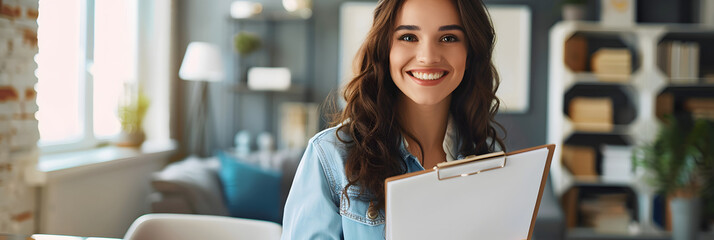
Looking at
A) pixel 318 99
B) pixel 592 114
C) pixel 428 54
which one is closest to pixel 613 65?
pixel 592 114

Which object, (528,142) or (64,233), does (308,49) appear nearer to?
(528,142)

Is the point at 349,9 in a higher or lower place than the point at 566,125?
higher

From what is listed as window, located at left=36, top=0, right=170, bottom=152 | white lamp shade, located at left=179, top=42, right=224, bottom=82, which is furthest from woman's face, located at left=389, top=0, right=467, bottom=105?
white lamp shade, located at left=179, top=42, right=224, bottom=82

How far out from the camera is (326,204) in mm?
953

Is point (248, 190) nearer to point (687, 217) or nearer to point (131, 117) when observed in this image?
point (131, 117)

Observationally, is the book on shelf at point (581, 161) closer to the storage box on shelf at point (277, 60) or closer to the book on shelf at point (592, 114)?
the book on shelf at point (592, 114)

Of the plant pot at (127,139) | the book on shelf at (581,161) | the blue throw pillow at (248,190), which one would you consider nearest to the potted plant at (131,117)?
the plant pot at (127,139)

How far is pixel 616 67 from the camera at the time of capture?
13.0ft

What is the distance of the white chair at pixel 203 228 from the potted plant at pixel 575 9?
319cm

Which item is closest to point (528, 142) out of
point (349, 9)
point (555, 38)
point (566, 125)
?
point (566, 125)

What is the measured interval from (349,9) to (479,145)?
3330 millimetres

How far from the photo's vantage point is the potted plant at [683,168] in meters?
3.70

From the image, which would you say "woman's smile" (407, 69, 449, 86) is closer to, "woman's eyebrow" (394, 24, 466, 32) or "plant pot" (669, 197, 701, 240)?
"woman's eyebrow" (394, 24, 466, 32)

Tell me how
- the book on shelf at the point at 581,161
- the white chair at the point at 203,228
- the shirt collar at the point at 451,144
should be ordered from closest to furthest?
1. the shirt collar at the point at 451,144
2. the white chair at the point at 203,228
3. the book on shelf at the point at 581,161
